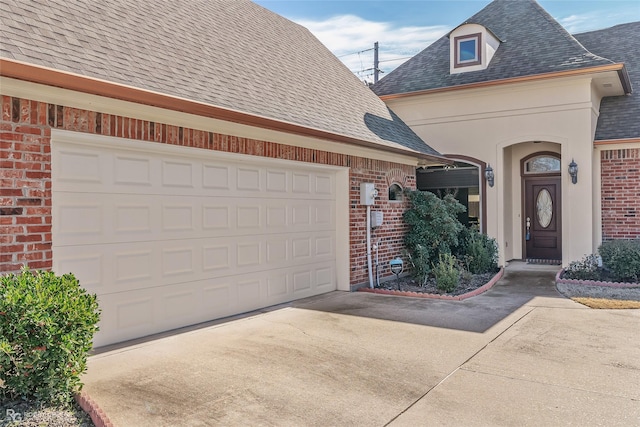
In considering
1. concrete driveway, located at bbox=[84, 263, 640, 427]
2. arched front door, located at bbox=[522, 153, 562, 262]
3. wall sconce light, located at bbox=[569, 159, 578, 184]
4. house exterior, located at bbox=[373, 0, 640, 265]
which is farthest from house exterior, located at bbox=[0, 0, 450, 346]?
arched front door, located at bbox=[522, 153, 562, 262]

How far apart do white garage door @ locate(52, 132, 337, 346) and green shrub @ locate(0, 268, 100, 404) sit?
169 centimetres

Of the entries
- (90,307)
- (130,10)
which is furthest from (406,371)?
(130,10)

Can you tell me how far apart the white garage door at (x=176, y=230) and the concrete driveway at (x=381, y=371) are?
0.47 metres

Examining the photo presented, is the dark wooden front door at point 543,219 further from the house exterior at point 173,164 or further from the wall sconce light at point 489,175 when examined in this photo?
the house exterior at point 173,164

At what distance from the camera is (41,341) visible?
12.0 ft

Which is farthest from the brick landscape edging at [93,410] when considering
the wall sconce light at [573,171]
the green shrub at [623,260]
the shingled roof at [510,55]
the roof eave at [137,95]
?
the shingled roof at [510,55]

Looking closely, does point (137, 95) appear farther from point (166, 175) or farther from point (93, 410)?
point (93, 410)

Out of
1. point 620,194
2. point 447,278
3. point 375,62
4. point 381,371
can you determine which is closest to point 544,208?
point 620,194

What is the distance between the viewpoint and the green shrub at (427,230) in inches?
431

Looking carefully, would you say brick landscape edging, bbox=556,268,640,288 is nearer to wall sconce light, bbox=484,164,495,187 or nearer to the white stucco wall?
the white stucco wall

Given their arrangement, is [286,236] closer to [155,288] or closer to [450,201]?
[155,288]

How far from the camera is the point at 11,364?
3.71 m

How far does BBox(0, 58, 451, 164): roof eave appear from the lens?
4.45 metres

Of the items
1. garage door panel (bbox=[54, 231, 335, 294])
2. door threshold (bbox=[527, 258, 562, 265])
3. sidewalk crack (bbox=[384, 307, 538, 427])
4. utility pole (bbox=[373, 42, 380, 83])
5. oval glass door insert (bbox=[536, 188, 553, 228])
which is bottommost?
sidewalk crack (bbox=[384, 307, 538, 427])
